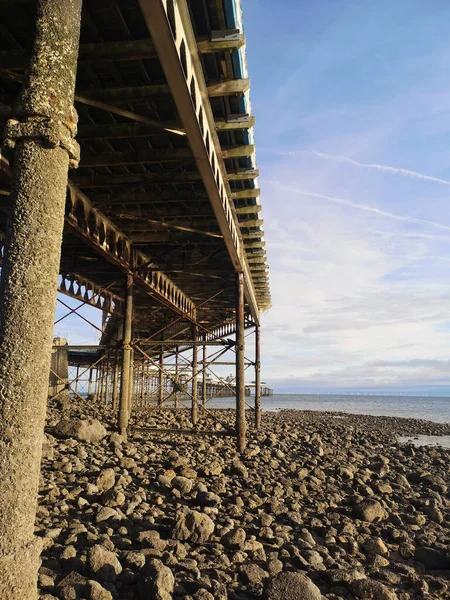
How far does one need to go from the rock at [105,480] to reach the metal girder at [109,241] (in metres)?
4.76

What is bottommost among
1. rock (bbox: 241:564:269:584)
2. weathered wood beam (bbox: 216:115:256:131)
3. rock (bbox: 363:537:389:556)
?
rock (bbox: 363:537:389:556)

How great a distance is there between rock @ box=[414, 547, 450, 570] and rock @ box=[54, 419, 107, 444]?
25.4 feet

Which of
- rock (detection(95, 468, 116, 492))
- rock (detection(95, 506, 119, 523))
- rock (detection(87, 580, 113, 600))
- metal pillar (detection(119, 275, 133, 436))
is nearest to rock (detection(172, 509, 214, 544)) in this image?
rock (detection(95, 506, 119, 523))

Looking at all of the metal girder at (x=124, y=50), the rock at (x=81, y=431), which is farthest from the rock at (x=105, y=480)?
the metal girder at (x=124, y=50)

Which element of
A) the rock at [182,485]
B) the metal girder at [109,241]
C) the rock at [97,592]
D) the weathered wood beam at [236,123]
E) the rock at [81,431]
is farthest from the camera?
the rock at [81,431]

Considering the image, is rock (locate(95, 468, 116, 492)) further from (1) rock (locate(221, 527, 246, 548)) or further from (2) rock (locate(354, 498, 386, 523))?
(2) rock (locate(354, 498, 386, 523))

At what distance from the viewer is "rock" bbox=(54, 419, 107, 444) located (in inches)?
429

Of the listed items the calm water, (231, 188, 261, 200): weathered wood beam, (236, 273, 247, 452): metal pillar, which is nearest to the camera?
(231, 188, 261, 200): weathered wood beam

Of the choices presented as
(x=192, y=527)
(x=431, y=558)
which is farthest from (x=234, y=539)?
(x=431, y=558)

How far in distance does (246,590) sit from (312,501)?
4.02m

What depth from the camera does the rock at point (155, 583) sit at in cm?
382

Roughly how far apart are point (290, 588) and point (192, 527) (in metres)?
1.75

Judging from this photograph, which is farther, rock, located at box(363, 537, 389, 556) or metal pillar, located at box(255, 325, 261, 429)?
metal pillar, located at box(255, 325, 261, 429)

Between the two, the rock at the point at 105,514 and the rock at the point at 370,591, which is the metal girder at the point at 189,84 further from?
the rock at the point at 370,591
